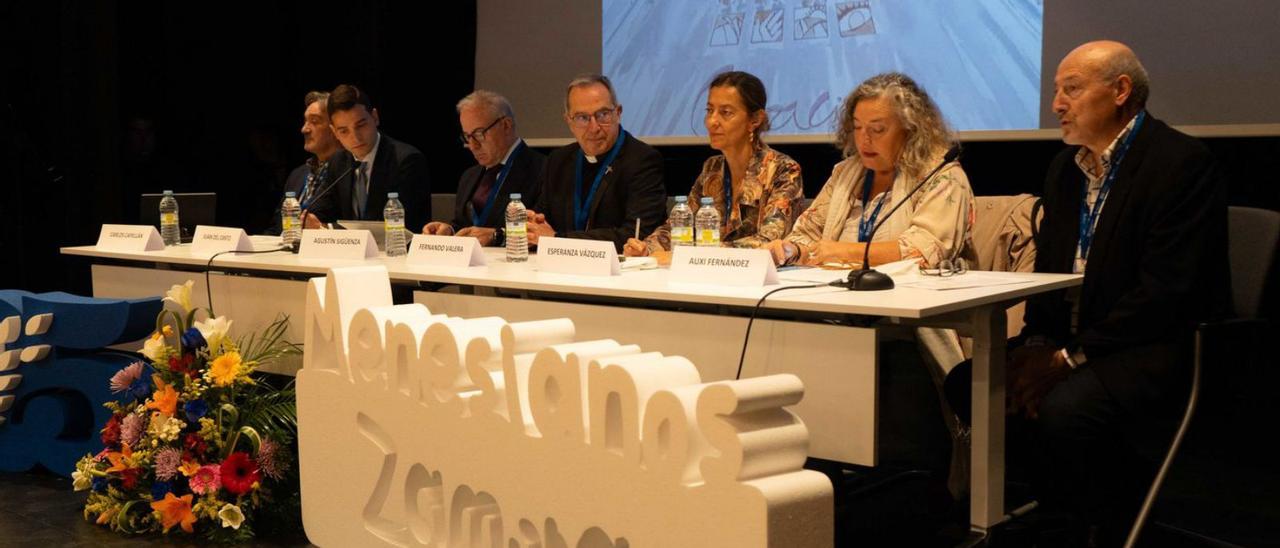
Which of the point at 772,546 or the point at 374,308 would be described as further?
the point at 374,308

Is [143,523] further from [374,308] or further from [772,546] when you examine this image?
[772,546]

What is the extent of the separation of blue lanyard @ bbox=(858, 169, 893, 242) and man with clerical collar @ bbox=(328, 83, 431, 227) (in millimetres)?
2044

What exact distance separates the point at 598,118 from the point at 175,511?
1754mm

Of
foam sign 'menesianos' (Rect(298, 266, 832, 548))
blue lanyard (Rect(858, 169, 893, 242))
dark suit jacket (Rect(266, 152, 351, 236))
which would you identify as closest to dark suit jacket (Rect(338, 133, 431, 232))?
dark suit jacket (Rect(266, 152, 351, 236))

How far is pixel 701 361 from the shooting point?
8.52 ft

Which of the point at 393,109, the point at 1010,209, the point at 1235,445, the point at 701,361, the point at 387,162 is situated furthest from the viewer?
the point at 393,109

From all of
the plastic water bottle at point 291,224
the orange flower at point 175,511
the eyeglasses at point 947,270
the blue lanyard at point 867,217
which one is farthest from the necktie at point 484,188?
the eyeglasses at point 947,270

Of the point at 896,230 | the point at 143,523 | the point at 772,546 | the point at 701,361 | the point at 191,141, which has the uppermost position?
the point at 191,141

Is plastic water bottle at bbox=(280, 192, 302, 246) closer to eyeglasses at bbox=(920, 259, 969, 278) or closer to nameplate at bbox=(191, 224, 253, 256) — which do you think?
nameplate at bbox=(191, 224, 253, 256)

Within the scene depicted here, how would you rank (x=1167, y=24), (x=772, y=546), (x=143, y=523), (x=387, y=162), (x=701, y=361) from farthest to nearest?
(x=387, y=162)
(x=1167, y=24)
(x=143, y=523)
(x=701, y=361)
(x=772, y=546)

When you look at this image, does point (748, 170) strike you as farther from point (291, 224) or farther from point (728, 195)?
point (291, 224)

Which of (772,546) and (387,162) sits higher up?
(387,162)

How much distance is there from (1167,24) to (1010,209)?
1.35 metres

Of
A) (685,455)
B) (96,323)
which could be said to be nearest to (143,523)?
(96,323)
